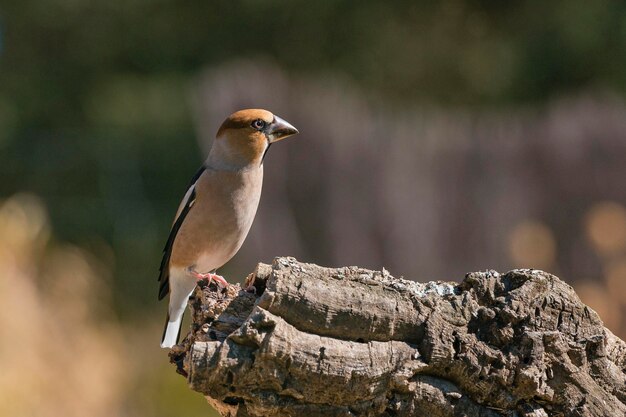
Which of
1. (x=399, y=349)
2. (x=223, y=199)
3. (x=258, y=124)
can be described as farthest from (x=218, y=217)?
(x=399, y=349)

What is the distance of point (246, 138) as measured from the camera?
4102 mm

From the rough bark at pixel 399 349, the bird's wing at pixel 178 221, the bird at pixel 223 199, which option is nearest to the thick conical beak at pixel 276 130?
the bird at pixel 223 199

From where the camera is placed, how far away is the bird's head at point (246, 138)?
4.09 metres

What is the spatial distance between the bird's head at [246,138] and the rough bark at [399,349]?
1650mm

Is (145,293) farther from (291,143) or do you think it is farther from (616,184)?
(616,184)

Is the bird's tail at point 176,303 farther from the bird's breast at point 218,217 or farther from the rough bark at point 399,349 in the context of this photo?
the rough bark at point 399,349

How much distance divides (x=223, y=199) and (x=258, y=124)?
0.37m

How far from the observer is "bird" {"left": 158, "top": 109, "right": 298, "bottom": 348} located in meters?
3.98

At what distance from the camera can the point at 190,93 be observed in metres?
13.5

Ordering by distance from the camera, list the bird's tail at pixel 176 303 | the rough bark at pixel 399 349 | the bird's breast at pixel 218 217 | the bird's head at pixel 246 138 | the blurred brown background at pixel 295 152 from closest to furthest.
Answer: the rough bark at pixel 399 349
the bird's breast at pixel 218 217
the bird's head at pixel 246 138
the bird's tail at pixel 176 303
the blurred brown background at pixel 295 152

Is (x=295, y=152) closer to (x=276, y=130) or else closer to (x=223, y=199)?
(x=276, y=130)

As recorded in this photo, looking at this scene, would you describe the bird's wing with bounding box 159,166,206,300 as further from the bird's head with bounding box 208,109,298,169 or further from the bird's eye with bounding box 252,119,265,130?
the bird's eye with bounding box 252,119,265,130

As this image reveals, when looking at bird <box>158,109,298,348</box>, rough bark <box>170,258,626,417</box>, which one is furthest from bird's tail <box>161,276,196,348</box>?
rough bark <box>170,258,626,417</box>

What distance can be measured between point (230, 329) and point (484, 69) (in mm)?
11708
